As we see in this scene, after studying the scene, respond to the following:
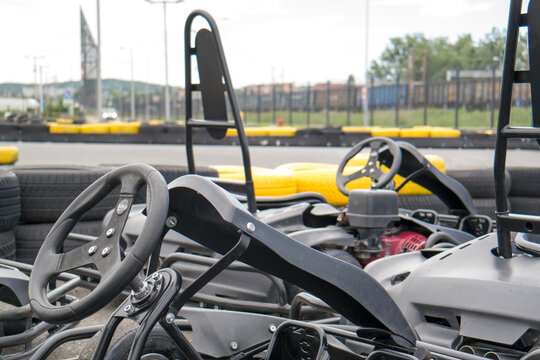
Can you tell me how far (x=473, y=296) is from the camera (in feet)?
6.15

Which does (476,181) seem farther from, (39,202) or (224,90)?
(39,202)

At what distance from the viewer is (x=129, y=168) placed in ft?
4.80

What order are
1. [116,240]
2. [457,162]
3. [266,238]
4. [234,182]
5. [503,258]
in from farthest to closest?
[457,162]
[234,182]
[503,258]
[266,238]
[116,240]

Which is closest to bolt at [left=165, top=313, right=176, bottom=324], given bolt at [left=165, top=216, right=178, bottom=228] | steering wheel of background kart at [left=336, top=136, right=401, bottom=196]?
bolt at [left=165, top=216, right=178, bottom=228]

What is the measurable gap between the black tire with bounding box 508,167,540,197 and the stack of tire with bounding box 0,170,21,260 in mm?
3527

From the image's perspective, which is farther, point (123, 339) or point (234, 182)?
point (234, 182)

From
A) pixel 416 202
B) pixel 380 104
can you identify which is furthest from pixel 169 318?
pixel 380 104

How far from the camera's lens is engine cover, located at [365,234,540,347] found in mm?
1785

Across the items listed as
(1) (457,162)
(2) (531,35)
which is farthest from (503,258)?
(1) (457,162)

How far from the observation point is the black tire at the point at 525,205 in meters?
4.75

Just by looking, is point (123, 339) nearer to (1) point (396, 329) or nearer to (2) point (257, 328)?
(2) point (257, 328)

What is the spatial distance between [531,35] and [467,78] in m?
22.8

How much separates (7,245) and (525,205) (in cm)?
362

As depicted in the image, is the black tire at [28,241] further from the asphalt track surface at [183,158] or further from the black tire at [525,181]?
the asphalt track surface at [183,158]
